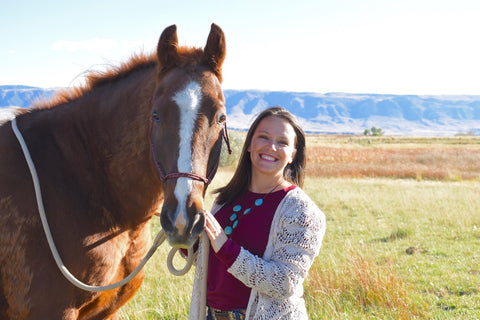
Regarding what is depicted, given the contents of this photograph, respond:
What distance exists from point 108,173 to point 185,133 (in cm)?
86

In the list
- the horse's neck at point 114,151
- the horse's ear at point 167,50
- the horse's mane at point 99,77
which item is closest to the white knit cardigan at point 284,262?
the horse's neck at point 114,151

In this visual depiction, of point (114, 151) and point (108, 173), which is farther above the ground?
point (114, 151)

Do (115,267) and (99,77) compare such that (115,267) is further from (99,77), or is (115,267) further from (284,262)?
(99,77)

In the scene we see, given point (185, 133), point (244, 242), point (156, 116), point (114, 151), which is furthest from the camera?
point (114, 151)

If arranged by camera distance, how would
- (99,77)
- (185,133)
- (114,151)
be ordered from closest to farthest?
(185,133)
(114,151)
(99,77)

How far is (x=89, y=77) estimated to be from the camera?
302 cm

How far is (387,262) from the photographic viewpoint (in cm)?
668

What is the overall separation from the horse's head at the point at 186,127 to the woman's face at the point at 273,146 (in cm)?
26

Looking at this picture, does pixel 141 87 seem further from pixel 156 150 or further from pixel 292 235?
pixel 292 235

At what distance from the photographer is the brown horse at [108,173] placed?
7.36 ft

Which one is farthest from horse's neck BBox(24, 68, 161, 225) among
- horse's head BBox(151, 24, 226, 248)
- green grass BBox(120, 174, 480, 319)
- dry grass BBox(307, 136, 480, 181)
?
dry grass BBox(307, 136, 480, 181)

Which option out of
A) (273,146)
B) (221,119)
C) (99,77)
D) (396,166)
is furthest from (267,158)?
(396,166)

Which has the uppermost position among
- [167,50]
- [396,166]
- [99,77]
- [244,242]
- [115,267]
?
[167,50]

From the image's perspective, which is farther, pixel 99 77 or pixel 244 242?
pixel 99 77
